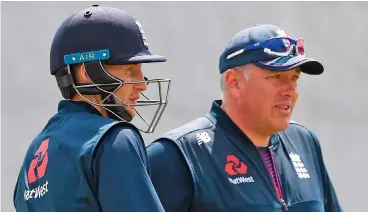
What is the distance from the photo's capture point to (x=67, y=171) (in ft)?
7.11

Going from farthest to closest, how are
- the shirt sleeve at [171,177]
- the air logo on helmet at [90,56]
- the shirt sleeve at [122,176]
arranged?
the shirt sleeve at [171,177]
the air logo on helmet at [90,56]
the shirt sleeve at [122,176]

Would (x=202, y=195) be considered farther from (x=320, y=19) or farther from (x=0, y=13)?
(x=320, y=19)

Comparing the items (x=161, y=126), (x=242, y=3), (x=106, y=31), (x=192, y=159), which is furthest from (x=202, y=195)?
(x=242, y=3)

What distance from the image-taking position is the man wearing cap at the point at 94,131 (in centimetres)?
213

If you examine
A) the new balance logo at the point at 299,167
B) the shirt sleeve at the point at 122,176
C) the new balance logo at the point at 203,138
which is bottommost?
the new balance logo at the point at 299,167

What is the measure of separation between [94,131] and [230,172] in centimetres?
78

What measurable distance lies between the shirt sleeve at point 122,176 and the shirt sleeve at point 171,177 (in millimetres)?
599

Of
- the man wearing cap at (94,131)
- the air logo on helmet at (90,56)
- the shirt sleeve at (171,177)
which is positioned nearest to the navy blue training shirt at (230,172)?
the shirt sleeve at (171,177)

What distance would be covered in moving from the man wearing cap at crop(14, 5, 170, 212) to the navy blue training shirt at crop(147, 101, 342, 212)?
1.19ft

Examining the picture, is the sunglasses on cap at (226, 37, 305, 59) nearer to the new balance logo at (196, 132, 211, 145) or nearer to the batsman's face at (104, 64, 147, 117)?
the new balance logo at (196, 132, 211, 145)

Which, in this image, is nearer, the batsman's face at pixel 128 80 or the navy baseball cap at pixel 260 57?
the batsman's face at pixel 128 80

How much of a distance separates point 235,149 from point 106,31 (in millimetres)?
759

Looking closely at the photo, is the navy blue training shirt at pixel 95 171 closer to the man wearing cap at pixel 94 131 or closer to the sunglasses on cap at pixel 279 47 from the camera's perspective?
the man wearing cap at pixel 94 131

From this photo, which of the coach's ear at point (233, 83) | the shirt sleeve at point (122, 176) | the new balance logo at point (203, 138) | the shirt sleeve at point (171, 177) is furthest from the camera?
the coach's ear at point (233, 83)
